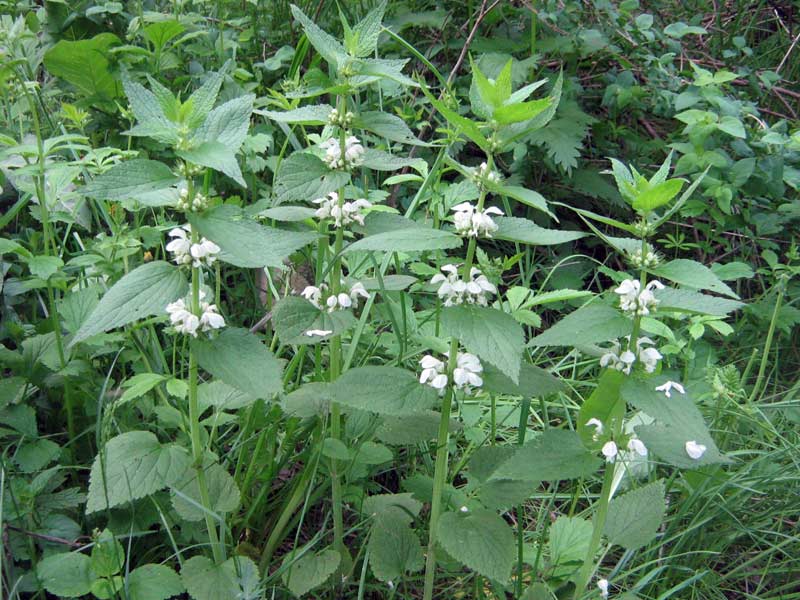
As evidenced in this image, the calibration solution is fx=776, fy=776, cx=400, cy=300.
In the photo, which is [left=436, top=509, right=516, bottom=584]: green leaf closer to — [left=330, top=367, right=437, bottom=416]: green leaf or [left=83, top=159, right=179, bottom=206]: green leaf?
[left=330, top=367, right=437, bottom=416]: green leaf

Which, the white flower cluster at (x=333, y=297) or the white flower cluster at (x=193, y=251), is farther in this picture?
the white flower cluster at (x=333, y=297)

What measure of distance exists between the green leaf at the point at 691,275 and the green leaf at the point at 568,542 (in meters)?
0.69

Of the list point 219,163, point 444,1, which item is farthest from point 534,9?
point 219,163

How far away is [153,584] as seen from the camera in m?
1.57

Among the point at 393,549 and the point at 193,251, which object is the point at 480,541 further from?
the point at 193,251

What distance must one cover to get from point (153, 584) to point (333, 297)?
0.69 meters

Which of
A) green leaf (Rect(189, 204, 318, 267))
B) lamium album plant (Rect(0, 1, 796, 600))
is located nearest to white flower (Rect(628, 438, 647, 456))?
lamium album plant (Rect(0, 1, 796, 600))

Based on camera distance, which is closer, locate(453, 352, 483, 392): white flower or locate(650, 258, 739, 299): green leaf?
locate(650, 258, 739, 299): green leaf

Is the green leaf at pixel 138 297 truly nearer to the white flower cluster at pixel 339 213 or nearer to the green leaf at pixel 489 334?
the white flower cluster at pixel 339 213

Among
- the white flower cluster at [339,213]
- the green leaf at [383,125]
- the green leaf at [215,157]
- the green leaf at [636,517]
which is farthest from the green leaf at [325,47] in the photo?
the green leaf at [636,517]

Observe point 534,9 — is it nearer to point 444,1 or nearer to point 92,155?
point 444,1

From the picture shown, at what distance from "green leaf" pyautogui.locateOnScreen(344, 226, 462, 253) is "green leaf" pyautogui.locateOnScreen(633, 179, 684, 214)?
31 cm

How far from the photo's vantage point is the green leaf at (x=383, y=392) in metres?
1.42

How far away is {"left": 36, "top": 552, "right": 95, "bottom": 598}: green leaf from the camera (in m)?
1.54
